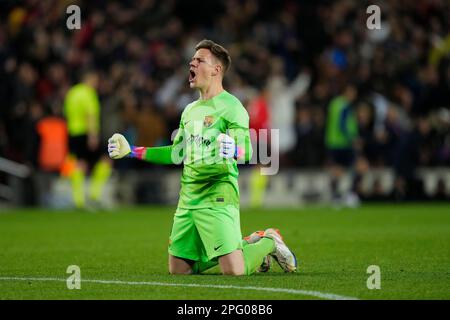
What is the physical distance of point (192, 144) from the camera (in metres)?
9.66

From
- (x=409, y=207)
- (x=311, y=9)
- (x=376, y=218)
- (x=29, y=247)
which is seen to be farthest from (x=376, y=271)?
(x=311, y=9)

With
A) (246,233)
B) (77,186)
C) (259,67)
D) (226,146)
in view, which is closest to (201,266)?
(226,146)

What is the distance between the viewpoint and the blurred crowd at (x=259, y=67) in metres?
23.2

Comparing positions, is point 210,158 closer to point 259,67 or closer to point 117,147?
point 117,147

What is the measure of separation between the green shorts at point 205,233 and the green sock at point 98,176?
12094mm

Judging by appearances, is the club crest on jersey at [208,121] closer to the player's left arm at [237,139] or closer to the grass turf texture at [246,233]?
the player's left arm at [237,139]

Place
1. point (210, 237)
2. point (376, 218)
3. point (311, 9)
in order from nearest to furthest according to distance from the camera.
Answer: point (210, 237) → point (376, 218) → point (311, 9)

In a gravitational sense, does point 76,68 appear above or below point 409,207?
above

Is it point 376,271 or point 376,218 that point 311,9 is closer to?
point 376,218

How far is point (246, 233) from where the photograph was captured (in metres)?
14.9

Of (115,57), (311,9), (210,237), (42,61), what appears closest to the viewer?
(210,237)

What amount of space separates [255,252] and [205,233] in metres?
0.50

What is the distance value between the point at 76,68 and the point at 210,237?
1562 cm
